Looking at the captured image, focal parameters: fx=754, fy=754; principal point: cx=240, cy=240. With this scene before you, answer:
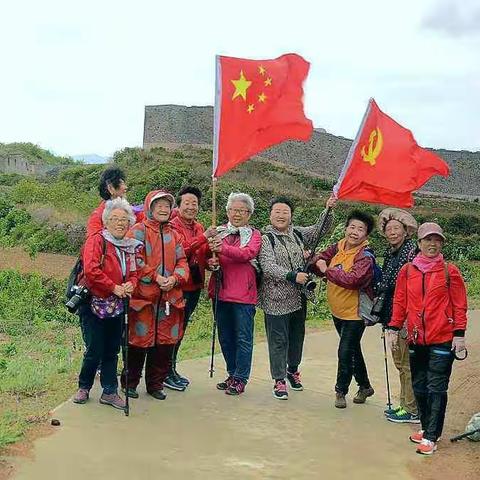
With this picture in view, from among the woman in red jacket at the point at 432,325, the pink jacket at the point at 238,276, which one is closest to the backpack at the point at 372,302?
the woman in red jacket at the point at 432,325

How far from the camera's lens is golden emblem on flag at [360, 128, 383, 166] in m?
5.60

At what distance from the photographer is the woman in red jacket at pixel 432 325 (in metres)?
4.67

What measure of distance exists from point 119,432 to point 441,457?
198cm

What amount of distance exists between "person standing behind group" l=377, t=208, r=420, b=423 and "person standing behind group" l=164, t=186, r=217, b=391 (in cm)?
135

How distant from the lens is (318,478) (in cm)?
415

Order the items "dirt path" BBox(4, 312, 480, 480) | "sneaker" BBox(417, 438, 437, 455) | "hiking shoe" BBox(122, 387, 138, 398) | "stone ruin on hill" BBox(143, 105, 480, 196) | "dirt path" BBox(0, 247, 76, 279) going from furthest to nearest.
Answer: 1. "stone ruin on hill" BBox(143, 105, 480, 196)
2. "dirt path" BBox(0, 247, 76, 279)
3. "hiking shoe" BBox(122, 387, 138, 398)
4. "sneaker" BBox(417, 438, 437, 455)
5. "dirt path" BBox(4, 312, 480, 480)

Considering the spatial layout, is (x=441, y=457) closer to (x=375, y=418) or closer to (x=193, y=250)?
(x=375, y=418)

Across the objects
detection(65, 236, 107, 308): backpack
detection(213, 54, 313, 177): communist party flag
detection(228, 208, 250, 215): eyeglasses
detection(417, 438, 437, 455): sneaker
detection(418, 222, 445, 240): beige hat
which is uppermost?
detection(213, 54, 313, 177): communist party flag

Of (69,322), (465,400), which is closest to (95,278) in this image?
(465,400)

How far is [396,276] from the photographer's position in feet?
17.1

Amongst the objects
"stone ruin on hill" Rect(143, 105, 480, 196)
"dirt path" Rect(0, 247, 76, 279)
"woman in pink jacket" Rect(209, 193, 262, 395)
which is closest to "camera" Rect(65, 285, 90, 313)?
"woman in pink jacket" Rect(209, 193, 262, 395)

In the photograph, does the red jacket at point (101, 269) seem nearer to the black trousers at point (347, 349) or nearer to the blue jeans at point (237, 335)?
the blue jeans at point (237, 335)

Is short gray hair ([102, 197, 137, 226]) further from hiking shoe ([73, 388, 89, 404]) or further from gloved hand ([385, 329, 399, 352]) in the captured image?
gloved hand ([385, 329, 399, 352])

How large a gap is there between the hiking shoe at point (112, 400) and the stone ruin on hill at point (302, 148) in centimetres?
4300
